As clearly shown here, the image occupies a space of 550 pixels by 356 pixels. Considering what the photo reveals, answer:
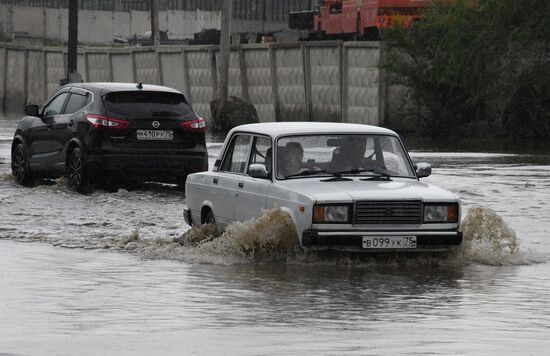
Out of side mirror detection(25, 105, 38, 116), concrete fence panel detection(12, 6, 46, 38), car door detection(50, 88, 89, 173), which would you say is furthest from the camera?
concrete fence panel detection(12, 6, 46, 38)

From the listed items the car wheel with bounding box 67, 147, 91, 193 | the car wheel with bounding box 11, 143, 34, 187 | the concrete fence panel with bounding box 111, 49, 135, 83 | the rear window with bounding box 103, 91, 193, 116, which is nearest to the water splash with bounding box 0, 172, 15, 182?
the car wheel with bounding box 11, 143, 34, 187

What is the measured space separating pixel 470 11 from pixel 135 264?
1136 inches

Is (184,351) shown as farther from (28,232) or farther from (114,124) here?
(114,124)

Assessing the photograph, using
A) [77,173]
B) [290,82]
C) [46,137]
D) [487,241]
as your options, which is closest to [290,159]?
[487,241]

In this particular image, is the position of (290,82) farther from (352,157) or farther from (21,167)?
(352,157)

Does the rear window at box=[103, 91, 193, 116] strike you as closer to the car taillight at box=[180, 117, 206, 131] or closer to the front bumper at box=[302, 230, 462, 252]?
the car taillight at box=[180, 117, 206, 131]

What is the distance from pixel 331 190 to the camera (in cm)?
1356

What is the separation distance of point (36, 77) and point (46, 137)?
4473 cm

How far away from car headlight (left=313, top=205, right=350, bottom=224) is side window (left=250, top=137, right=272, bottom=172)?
4.44ft

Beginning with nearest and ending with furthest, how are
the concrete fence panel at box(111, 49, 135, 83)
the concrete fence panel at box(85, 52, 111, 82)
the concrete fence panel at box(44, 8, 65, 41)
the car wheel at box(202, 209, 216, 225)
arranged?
the car wheel at box(202, 209, 216, 225) → the concrete fence panel at box(111, 49, 135, 83) → the concrete fence panel at box(85, 52, 111, 82) → the concrete fence panel at box(44, 8, 65, 41)

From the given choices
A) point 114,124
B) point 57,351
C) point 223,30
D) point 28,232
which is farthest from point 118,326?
point 223,30

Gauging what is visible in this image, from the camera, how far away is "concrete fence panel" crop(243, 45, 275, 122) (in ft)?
164

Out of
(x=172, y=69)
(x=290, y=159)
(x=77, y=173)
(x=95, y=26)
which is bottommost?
(x=77, y=173)

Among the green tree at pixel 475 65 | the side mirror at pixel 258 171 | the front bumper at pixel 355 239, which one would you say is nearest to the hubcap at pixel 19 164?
the side mirror at pixel 258 171
